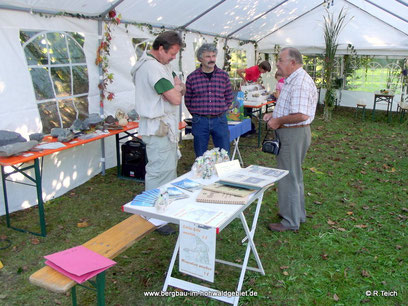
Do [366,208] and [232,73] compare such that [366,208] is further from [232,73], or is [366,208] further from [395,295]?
[232,73]

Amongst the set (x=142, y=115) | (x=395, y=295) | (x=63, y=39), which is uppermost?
(x=63, y=39)

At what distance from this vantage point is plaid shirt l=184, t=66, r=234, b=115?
4.54 meters

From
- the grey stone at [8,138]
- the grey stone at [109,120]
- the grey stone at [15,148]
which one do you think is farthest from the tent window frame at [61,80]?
the grey stone at [15,148]

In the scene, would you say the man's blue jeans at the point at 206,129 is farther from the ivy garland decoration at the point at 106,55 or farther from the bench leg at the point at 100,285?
the bench leg at the point at 100,285

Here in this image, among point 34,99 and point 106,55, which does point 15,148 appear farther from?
point 106,55

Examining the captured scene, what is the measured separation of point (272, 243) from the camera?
3.70 m

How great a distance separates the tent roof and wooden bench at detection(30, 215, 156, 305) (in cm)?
274

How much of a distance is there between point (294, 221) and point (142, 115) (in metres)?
1.96

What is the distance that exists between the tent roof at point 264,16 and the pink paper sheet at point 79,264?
2.92 meters

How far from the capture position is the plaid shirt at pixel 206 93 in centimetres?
454

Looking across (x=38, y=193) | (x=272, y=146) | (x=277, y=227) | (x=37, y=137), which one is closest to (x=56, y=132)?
(x=37, y=137)

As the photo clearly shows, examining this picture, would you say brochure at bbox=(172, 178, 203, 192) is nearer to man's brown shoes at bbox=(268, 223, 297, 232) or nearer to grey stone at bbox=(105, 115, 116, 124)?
man's brown shoes at bbox=(268, 223, 297, 232)

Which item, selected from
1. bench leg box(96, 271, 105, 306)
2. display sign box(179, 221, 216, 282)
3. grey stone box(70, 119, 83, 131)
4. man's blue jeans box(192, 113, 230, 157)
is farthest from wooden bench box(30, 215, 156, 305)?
grey stone box(70, 119, 83, 131)

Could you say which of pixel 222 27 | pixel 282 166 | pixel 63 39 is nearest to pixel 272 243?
pixel 282 166
